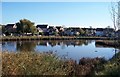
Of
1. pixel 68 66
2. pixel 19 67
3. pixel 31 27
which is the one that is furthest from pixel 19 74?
pixel 31 27

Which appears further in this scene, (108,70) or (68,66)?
(68,66)

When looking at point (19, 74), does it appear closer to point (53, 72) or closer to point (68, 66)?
point (53, 72)

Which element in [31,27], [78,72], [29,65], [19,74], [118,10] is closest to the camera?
[19,74]

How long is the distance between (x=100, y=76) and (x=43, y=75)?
228 cm

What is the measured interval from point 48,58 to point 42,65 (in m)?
2.46

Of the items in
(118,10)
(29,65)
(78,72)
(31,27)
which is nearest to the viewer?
(29,65)

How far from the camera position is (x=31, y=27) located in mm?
84188

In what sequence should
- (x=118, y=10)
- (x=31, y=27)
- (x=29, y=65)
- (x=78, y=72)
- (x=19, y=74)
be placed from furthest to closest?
1. (x=31, y=27)
2. (x=118, y=10)
3. (x=78, y=72)
4. (x=29, y=65)
5. (x=19, y=74)

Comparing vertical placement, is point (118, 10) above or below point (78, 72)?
above

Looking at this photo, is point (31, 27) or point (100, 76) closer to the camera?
point (100, 76)

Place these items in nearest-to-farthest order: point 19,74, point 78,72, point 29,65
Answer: point 19,74 → point 29,65 → point 78,72

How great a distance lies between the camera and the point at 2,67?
10758 millimetres

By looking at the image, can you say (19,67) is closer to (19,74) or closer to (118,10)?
(19,74)

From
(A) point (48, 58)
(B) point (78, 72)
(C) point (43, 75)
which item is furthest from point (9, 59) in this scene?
(B) point (78, 72)
